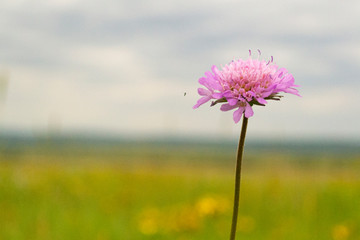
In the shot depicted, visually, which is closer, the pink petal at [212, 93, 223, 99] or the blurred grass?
the pink petal at [212, 93, 223, 99]

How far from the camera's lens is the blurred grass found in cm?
494

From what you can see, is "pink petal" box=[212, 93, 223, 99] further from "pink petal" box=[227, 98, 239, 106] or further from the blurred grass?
the blurred grass

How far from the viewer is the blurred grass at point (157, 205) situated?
4.94 metres

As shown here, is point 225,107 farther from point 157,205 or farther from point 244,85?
point 157,205

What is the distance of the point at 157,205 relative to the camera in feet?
22.9

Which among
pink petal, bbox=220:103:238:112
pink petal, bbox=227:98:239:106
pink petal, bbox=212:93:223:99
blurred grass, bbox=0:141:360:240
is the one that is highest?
pink petal, bbox=212:93:223:99

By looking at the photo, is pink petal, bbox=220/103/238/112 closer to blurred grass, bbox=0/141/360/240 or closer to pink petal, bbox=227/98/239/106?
pink petal, bbox=227/98/239/106

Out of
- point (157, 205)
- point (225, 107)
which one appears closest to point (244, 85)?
point (225, 107)

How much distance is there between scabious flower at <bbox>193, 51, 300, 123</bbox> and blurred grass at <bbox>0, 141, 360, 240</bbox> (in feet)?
7.75

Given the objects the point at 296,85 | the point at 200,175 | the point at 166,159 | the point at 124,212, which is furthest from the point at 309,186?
the point at 296,85

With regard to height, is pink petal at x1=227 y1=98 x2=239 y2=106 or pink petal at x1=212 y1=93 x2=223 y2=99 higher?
pink petal at x1=212 y1=93 x2=223 y2=99

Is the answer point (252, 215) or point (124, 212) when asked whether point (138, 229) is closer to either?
point (124, 212)

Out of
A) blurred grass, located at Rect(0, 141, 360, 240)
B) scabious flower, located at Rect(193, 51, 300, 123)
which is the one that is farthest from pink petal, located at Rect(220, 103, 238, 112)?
blurred grass, located at Rect(0, 141, 360, 240)

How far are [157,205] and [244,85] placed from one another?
545cm
